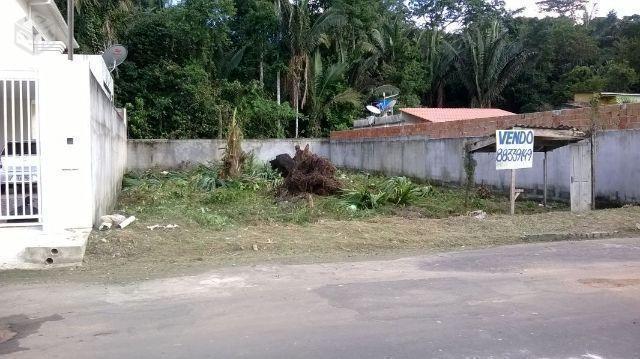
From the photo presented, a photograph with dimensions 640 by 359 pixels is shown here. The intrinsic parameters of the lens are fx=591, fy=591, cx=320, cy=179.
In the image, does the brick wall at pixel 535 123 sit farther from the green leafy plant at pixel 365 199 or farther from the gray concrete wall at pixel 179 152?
the gray concrete wall at pixel 179 152

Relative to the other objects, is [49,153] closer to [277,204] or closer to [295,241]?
[295,241]

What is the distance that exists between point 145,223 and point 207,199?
4.24 m

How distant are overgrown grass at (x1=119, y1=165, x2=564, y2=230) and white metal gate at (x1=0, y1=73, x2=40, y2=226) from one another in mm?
2460

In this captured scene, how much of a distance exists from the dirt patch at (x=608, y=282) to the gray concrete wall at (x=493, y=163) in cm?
688

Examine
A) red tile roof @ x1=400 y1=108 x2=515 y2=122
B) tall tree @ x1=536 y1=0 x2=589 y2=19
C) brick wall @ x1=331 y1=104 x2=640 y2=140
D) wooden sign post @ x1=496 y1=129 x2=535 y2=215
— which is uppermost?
tall tree @ x1=536 y1=0 x2=589 y2=19

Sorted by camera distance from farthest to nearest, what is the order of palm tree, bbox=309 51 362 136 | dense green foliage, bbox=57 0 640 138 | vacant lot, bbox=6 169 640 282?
palm tree, bbox=309 51 362 136
dense green foliage, bbox=57 0 640 138
vacant lot, bbox=6 169 640 282

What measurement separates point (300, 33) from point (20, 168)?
1002 inches

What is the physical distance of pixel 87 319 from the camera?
239 inches

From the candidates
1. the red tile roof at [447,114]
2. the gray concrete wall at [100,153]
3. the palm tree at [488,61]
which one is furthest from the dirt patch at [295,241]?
the palm tree at [488,61]

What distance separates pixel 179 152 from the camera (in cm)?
2805

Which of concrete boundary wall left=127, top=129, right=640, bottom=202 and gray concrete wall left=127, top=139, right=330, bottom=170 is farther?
gray concrete wall left=127, top=139, right=330, bottom=170

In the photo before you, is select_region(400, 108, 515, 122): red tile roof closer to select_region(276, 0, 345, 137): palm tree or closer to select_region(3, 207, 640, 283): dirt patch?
select_region(276, 0, 345, 137): palm tree

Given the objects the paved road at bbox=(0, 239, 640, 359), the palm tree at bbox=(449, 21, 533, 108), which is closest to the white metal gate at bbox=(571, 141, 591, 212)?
the paved road at bbox=(0, 239, 640, 359)

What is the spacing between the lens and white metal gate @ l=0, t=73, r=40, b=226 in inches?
371
